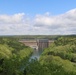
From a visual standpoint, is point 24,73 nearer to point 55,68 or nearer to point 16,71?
point 16,71

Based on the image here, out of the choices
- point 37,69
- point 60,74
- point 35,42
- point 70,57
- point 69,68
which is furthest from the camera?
point 35,42

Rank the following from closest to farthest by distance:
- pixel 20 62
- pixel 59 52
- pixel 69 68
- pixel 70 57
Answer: pixel 69 68 < pixel 20 62 < pixel 70 57 < pixel 59 52

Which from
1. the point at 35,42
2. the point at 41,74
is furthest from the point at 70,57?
the point at 35,42

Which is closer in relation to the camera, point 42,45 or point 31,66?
point 31,66

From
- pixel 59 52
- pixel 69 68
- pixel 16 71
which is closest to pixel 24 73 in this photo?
pixel 16 71

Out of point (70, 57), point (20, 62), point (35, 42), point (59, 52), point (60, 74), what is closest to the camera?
point (60, 74)

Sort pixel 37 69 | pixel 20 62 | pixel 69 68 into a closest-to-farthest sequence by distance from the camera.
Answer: pixel 37 69
pixel 69 68
pixel 20 62

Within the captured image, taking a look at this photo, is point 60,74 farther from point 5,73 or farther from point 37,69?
point 5,73
